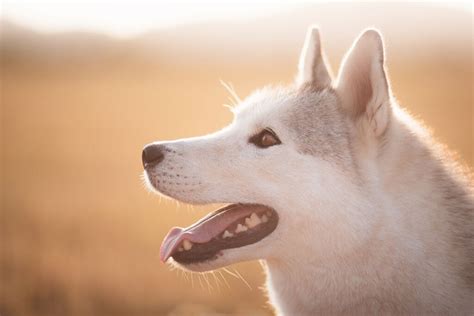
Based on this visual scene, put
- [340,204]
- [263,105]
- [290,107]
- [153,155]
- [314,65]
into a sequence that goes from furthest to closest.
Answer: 1. [314,65]
2. [263,105]
3. [290,107]
4. [153,155]
5. [340,204]

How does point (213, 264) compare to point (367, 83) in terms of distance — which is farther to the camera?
point (367, 83)

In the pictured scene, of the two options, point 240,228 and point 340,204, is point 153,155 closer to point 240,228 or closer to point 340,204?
point 240,228

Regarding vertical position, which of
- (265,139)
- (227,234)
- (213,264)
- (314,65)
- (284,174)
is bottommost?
(213,264)

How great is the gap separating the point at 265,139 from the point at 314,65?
2.93 feet

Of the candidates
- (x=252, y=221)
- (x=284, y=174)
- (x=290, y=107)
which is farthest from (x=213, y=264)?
(x=290, y=107)

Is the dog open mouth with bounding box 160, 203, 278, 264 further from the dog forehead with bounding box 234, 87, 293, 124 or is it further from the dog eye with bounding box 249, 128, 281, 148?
the dog forehead with bounding box 234, 87, 293, 124

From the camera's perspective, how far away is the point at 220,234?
4098 millimetres

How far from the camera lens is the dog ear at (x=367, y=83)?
13.1ft

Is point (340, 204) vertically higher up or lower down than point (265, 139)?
lower down

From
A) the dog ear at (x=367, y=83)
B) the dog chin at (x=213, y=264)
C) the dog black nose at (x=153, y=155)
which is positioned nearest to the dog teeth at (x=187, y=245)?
the dog chin at (x=213, y=264)

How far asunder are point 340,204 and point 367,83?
32.7 inches

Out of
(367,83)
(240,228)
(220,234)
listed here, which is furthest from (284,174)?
(367,83)

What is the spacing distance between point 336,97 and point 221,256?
4.43 ft

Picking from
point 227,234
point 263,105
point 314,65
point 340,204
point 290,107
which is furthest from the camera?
point 314,65
